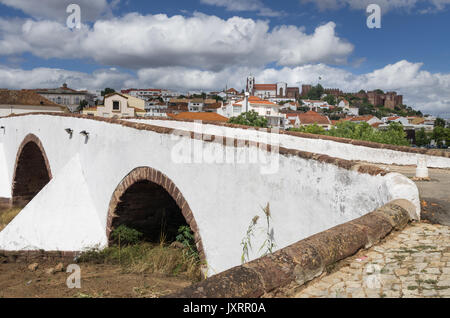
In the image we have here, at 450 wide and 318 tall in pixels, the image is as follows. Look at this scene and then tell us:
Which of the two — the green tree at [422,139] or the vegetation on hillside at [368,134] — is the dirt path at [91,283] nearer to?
the vegetation on hillside at [368,134]

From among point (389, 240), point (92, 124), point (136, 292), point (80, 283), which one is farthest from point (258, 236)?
point (92, 124)

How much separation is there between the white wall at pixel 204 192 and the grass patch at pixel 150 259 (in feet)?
1.42

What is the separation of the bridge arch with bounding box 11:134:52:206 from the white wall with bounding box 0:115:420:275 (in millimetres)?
2889

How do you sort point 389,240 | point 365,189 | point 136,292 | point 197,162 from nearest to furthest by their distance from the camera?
point 389,240 → point 365,189 → point 197,162 → point 136,292

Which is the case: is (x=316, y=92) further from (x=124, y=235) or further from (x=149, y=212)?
(x=124, y=235)

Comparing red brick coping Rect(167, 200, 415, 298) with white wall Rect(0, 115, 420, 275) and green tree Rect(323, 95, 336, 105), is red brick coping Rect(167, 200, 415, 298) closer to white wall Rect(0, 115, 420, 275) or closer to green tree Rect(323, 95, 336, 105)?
white wall Rect(0, 115, 420, 275)

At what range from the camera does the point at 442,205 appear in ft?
12.8

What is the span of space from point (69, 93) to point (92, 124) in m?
66.7

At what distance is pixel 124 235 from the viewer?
7809 millimetres

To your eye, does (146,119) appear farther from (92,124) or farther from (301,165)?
(301,165)

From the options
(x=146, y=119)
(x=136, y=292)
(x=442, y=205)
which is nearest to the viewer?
(x=442, y=205)

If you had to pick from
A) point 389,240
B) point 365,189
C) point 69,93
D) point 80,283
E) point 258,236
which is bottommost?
point 80,283

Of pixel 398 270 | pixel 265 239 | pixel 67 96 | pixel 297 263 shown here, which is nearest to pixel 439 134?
pixel 265 239

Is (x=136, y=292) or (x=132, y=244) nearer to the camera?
(x=136, y=292)
